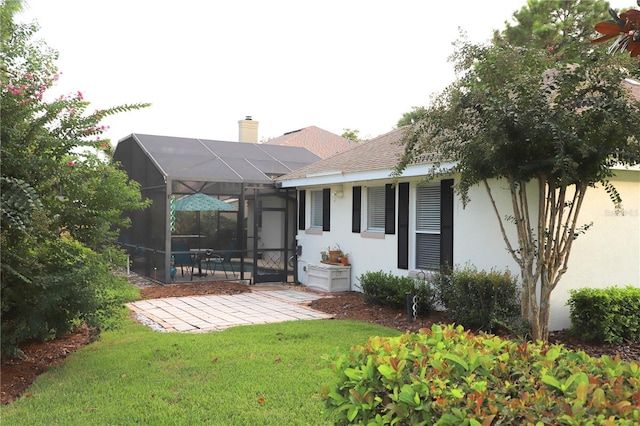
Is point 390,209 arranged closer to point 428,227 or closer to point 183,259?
point 428,227

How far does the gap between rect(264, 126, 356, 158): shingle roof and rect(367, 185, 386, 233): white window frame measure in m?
21.0

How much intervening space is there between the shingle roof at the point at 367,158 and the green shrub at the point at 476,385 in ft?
26.0

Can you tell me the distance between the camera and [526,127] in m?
6.55

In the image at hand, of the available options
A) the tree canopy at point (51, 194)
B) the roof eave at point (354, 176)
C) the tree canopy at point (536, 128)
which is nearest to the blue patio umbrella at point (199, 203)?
the roof eave at point (354, 176)

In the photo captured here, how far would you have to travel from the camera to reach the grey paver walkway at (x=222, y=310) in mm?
9172

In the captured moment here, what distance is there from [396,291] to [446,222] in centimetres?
159

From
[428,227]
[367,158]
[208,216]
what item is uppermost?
[367,158]

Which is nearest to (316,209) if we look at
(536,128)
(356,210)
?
(356,210)

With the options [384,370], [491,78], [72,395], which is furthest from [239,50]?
[384,370]

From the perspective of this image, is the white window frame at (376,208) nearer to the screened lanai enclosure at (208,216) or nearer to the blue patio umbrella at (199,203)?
the screened lanai enclosure at (208,216)

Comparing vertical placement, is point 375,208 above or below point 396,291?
above

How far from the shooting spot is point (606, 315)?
7535 mm

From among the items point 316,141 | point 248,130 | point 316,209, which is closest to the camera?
point 316,209

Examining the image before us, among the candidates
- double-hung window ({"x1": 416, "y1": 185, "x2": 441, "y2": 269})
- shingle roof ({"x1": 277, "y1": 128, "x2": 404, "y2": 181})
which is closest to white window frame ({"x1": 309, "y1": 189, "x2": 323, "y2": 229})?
shingle roof ({"x1": 277, "y1": 128, "x2": 404, "y2": 181})
